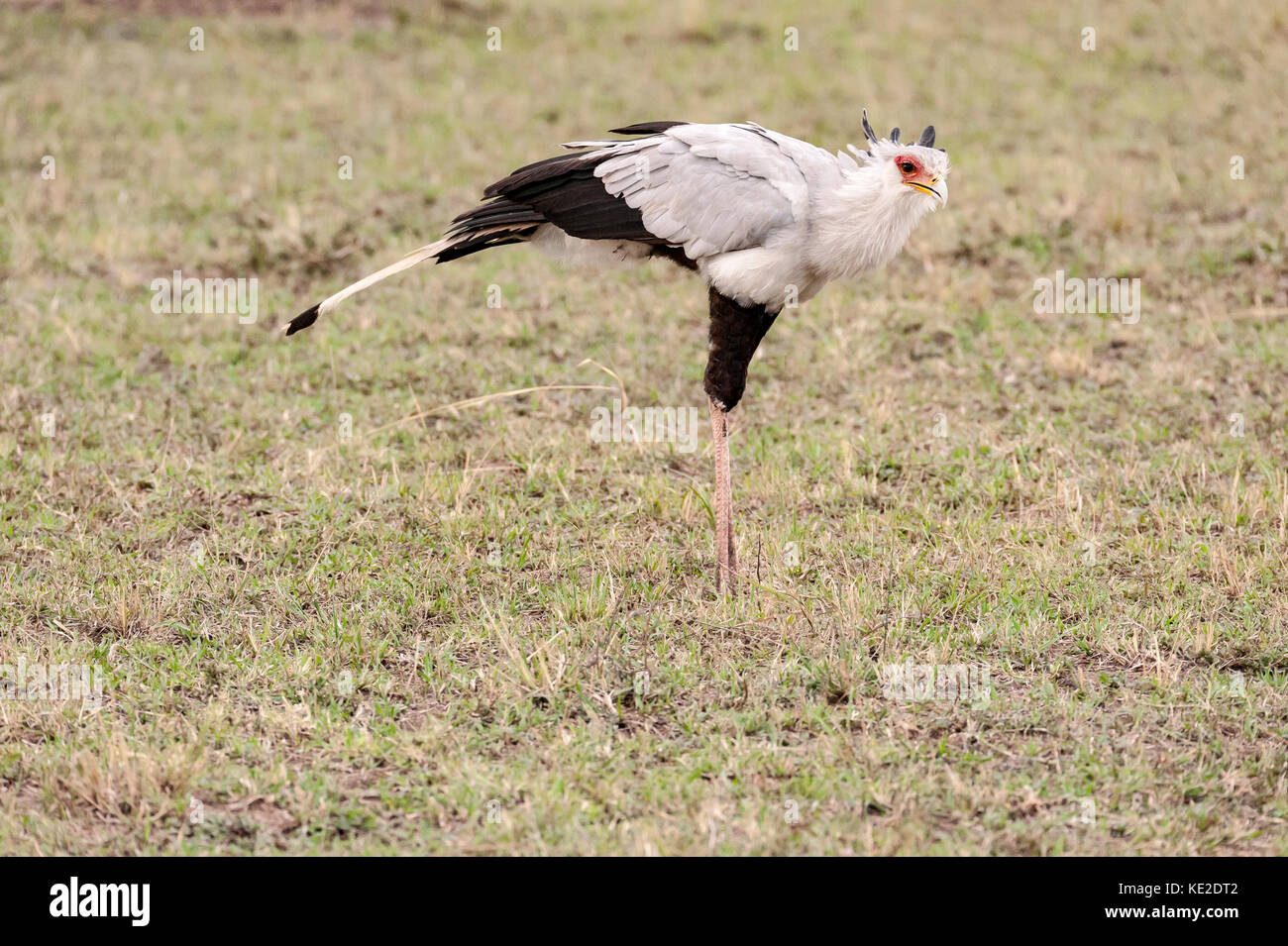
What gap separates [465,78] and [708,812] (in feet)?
31.5

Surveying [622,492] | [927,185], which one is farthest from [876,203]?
[622,492]

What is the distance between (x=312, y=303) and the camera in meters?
8.54

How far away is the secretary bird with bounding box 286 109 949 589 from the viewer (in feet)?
17.3

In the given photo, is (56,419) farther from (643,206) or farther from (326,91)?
(326,91)

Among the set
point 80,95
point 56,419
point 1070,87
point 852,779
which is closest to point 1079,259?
point 1070,87

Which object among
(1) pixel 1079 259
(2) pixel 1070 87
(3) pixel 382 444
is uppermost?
(2) pixel 1070 87

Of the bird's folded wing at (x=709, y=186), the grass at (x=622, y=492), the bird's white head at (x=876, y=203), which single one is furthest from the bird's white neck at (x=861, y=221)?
the grass at (x=622, y=492)

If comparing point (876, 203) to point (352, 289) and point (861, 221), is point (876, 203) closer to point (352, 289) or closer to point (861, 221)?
point (861, 221)

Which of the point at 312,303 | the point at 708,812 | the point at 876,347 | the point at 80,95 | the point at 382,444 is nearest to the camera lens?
the point at 708,812

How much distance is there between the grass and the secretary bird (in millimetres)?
901

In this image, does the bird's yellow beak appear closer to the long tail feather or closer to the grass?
the grass

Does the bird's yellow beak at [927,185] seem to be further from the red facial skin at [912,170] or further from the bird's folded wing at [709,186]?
the bird's folded wing at [709,186]

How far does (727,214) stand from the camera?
17.6ft

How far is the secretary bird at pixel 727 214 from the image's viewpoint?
527 cm
